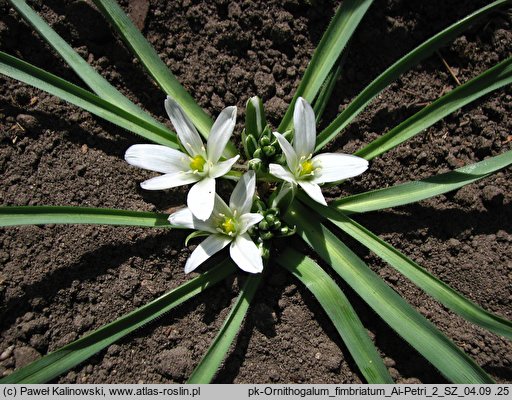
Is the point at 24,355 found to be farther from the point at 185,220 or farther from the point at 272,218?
the point at 272,218

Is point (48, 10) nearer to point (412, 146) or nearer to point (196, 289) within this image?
point (196, 289)

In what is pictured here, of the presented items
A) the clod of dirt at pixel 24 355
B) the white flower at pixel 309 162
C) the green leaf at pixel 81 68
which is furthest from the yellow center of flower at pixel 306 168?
the clod of dirt at pixel 24 355

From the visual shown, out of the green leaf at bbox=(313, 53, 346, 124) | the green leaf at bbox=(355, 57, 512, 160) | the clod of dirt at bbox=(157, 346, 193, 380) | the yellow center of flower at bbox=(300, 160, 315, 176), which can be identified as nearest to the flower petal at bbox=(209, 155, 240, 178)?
the yellow center of flower at bbox=(300, 160, 315, 176)

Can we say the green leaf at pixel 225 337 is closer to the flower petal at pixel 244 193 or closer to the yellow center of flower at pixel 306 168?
the flower petal at pixel 244 193

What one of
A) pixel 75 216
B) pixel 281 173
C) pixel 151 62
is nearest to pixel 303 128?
pixel 281 173

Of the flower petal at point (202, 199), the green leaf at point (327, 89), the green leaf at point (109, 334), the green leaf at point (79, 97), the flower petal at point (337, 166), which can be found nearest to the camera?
the flower petal at point (202, 199)
